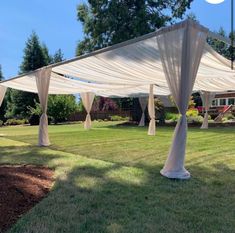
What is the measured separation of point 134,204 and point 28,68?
25.9 meters

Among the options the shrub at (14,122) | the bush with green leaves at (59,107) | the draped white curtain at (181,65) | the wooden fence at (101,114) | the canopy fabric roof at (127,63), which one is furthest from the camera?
the wooden fence at (101,114)

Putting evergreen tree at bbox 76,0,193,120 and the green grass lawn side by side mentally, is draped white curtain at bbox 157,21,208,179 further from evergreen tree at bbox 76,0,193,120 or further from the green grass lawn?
evergreen tree at bbox 76,0,193,120

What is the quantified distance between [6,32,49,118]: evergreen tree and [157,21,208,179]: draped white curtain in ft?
72.5

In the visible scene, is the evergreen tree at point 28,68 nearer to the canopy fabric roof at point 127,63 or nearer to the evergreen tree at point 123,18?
the evergreen tree at point 123,18

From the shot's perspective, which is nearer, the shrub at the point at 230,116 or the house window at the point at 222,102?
the shrub at the point at 230,116

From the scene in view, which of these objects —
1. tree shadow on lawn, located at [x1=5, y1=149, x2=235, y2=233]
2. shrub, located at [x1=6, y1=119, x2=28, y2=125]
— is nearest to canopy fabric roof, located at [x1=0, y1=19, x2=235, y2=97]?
tree shadow on lawn, located at [x1=5, y1=149, x2=235, y2=233]

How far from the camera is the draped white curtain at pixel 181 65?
5664 millimetres

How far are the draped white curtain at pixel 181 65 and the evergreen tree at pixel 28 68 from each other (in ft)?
72.5

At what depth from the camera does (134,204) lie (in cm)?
414

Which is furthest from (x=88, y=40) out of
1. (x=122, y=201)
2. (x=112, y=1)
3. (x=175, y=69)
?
(x=122, y=201)

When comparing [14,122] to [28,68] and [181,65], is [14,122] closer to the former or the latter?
[28,68]

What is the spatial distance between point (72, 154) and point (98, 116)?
21586mm

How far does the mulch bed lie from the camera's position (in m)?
3.71

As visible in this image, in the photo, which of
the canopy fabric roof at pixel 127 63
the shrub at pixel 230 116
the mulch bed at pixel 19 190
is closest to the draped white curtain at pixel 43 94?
the canopy fabric roof at pixel 127 63
